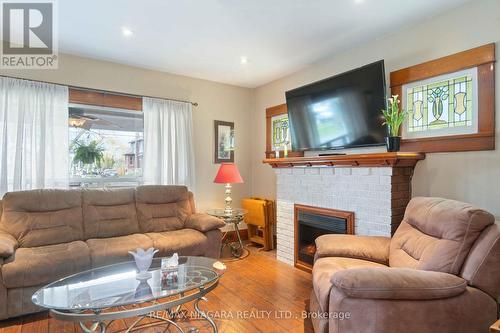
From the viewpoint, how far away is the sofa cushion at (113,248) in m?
2.54

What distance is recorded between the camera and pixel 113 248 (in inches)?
104

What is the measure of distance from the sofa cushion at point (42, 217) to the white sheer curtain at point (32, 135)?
297mm

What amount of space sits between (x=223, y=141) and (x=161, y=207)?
1.51 metres

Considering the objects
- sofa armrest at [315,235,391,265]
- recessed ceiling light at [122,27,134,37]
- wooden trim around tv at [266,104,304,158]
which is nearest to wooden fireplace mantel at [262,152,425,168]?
sofa armrest at [315,235,391,265]

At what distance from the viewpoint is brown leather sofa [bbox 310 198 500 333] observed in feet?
4.74

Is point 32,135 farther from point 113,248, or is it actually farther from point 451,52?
point 451,52

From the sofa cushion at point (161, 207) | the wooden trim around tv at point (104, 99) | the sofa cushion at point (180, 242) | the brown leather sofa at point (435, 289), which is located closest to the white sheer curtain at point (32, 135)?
the wooden trim around tv at point (104, 99)

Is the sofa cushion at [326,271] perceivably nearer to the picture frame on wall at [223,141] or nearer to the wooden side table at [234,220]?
the wooden side table at [234,220]

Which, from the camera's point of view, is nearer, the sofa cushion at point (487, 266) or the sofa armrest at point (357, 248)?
→ the sofa cushion at point (487, 266)

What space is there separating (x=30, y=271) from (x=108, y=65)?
8.15 feet

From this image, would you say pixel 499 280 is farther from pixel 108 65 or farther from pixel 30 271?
pixel 108 65

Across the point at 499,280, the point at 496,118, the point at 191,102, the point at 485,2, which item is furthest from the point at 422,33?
the point at 191,102

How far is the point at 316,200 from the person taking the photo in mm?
3273

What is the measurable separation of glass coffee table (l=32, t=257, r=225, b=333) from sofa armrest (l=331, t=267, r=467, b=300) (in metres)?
0.95
